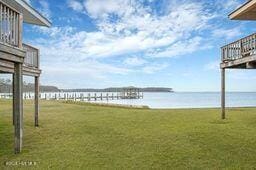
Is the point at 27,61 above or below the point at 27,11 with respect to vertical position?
below

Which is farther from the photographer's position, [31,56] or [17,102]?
[31,56]

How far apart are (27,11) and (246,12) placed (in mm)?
9588

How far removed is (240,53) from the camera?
14.3 metres

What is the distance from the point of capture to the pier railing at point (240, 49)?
42.6 feet

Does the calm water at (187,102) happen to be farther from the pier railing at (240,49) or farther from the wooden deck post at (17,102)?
the wooden deck post at (17,102)

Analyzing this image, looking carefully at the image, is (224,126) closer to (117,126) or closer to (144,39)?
(117,126)

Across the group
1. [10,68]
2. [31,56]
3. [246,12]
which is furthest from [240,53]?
[10,68]

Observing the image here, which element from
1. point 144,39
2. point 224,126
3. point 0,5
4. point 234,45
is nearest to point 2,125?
point 0,5

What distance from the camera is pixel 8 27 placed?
27.6 feet

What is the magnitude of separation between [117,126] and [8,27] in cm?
691

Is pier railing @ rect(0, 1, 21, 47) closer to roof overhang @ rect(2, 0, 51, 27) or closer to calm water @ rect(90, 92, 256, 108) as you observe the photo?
roof overhang @ rect(2, 0, 51, 27)

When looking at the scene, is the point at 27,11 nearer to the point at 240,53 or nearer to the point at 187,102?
the point at 240,53

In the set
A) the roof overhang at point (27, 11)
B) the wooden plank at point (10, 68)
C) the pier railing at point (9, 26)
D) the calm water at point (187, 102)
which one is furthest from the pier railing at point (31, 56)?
the calm water at point (187, 102)

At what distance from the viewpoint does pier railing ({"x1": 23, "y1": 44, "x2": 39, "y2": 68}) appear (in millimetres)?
12572
